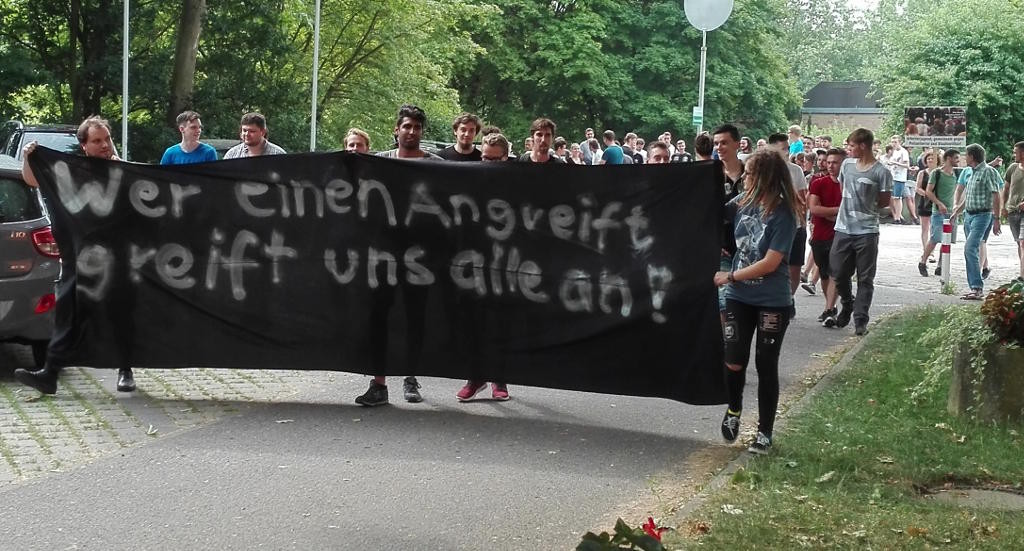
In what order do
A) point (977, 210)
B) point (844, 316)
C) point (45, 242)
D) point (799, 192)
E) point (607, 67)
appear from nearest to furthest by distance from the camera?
point (45, 242)
point (799, 192)
point (844, 316)
point (977, 210)
point (607, 67)

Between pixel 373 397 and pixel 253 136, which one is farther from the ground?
pixel 253 136

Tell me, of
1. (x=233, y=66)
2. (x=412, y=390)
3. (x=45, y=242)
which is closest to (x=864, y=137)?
(x=412, y=390)

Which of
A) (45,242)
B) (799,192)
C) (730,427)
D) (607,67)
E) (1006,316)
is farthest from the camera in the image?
(607,67)

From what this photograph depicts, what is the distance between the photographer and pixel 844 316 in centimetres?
1291

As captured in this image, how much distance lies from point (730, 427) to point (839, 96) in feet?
364

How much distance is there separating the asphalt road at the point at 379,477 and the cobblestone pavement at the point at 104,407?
179mm

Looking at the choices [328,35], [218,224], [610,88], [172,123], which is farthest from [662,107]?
[218,224]

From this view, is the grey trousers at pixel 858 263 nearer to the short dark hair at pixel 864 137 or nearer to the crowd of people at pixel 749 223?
the crowd of people at pixel 749 223

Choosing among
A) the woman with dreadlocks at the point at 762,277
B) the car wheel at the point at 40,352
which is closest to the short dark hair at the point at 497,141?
the woman with dreadlocks at the point at 762,277

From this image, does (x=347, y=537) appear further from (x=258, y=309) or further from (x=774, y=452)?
(x=258, y=309)

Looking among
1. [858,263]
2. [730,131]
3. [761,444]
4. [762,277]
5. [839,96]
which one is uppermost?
[839,96]

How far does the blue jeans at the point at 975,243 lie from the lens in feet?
51.8

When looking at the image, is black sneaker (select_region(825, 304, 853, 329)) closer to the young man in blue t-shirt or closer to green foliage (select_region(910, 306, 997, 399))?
green foliage (select_region(910, 306, 997, 399))

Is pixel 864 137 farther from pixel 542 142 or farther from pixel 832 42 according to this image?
pixel 832 42
